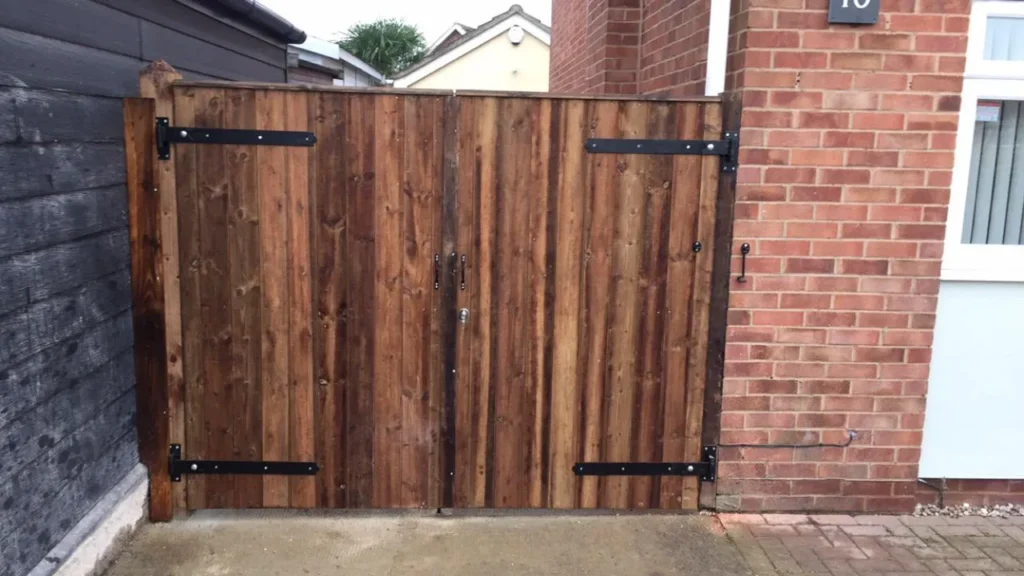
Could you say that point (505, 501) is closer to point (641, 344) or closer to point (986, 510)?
point (641, 344)

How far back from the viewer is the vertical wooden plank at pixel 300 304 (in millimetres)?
3626

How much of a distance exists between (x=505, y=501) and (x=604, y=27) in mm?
3522

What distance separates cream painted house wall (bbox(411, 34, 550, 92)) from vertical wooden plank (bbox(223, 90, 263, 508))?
44.2ft

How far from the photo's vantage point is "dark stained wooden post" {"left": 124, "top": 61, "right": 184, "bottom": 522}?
11.7ft

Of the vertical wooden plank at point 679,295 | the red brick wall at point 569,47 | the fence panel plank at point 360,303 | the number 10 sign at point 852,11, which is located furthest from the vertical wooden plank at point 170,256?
the red brick wall at point 569,47

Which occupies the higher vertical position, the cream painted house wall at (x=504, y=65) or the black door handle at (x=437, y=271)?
the cream painted house wall at (x=504, y=65)

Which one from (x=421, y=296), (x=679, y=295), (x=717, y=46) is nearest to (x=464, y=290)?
(x=421, y=296)

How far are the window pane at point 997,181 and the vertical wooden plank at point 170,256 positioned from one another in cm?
370

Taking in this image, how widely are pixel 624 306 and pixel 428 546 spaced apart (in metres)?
1.39

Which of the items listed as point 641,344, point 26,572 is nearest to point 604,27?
point 641,344

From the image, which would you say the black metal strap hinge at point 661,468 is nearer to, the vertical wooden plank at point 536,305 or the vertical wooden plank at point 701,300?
the vertical wooden plank at point 701,300

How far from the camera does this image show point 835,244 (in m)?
3.79

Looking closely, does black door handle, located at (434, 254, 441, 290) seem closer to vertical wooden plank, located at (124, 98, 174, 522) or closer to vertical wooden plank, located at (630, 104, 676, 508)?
vertical wooden plank, located at (630, 104, 676, 508)

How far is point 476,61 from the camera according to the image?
16891 millimetres
